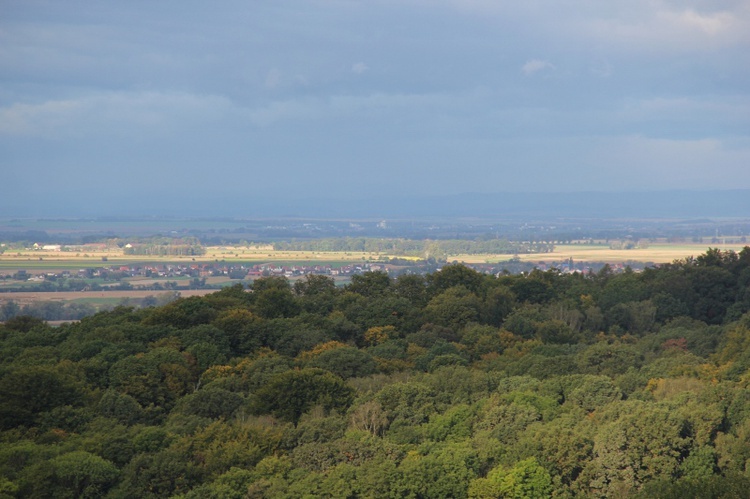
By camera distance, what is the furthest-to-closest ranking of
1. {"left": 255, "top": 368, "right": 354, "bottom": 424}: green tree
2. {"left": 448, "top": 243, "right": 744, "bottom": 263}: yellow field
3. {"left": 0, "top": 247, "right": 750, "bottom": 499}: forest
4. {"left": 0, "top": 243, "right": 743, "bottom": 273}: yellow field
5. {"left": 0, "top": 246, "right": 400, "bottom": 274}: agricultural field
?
1. {"left": 448, "top": 243, "right": 744, "bottom": 263}: yellow field
2. {"left": 0, "top": 243, "right": 743, "bottom": 273}: yellow field
3. {"left": 0, "top": 246, "right": 400, "bottom": 274}: agricultural field
4. {"left": 255, "top": 368, "right": 354, "bottom": 424}: green tree
5. {"left": 0, "top": 247, "right": 750, "bottom": 499}: forest

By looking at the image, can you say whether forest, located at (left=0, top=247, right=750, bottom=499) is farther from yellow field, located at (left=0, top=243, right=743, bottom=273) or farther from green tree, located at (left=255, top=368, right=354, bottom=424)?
yellow field, located at (left=0, top=243, right=743, bottom=273)

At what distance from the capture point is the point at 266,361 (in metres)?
46.8

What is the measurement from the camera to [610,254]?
155m

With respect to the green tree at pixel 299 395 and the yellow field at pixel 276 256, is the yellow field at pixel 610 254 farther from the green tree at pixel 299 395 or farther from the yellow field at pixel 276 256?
the green tree at pixel 299 395

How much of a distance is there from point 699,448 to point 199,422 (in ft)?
54.9

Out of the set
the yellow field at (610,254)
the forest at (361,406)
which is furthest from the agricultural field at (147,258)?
the forest at (361,406)

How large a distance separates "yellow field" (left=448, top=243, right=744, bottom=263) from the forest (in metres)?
79.7

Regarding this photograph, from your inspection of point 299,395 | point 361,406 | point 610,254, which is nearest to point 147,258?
point 610,254

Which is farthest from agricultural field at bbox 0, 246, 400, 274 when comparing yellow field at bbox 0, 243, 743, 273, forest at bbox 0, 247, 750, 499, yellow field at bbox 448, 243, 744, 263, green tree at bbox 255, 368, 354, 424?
green tree at bbox 255, 368, 354, 424

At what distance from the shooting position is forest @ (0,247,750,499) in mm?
31578

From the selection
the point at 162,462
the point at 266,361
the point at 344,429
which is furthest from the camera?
the point at 266,361

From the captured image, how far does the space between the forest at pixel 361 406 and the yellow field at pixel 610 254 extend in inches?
3136

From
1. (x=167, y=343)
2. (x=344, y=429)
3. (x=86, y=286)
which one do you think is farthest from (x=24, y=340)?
(x=86, y=286)

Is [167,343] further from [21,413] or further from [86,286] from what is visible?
[86,286]
